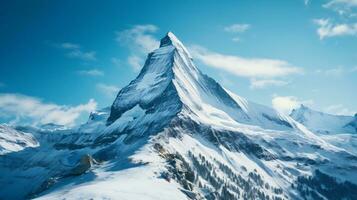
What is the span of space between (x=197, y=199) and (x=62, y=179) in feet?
183

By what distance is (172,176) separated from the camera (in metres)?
198

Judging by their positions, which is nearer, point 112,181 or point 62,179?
point 112,181

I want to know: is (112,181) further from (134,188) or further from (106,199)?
(106,199)

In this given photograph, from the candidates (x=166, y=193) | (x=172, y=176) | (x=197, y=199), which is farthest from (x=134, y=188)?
(x=172, y=176)

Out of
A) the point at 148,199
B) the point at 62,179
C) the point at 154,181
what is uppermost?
the point at 62,179

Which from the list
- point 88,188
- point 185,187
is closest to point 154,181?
point 185,187

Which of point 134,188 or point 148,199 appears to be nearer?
point 148,199

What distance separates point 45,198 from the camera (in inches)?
5758

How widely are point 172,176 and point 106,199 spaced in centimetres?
6323

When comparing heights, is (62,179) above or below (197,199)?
above

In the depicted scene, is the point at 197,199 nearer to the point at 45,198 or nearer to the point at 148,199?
the point at 148,199

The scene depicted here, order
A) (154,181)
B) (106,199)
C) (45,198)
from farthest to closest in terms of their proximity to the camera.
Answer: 1. (154,181)
2. (45,198)
3. (106,199)

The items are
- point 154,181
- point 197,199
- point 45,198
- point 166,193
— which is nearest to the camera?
point 45,198

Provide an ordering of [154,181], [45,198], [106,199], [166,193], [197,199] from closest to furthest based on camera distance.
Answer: [106,199] < [45,198] < [166,193] < [197,199] < [154,181]
